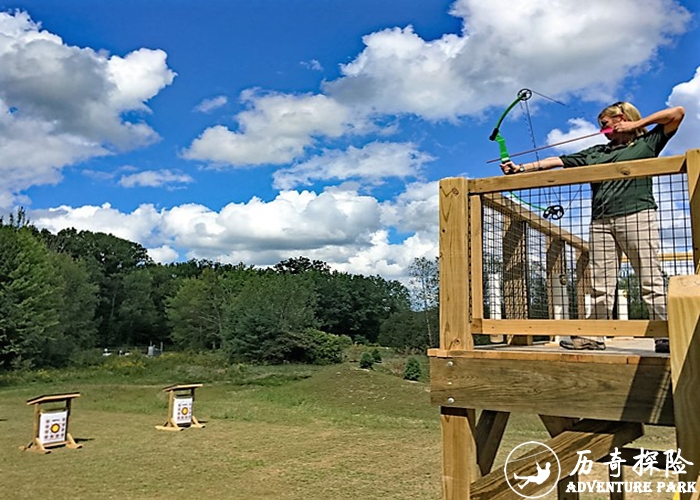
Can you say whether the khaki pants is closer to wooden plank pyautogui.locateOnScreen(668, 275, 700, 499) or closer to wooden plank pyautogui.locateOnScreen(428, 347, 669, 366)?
wooden plank pyautogui.locateOnScreen(428, 347, 669, 366)

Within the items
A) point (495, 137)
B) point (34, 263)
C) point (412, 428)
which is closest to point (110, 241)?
point (34, 263)

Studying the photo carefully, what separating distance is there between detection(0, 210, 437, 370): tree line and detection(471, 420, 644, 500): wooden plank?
2446cm

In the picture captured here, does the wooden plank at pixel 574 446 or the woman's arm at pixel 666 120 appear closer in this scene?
the wooden plank at pixel 574 446

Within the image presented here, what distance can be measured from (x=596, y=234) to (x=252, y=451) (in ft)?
24.4

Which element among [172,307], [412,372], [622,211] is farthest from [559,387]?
[172,307]

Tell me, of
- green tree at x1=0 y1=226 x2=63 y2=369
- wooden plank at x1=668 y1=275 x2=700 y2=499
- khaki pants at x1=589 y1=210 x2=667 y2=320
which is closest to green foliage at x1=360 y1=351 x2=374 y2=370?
green tree at x1=0 y1=226 x2=63 y2=369

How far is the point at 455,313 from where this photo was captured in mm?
2768

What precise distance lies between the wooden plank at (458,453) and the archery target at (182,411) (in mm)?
9537

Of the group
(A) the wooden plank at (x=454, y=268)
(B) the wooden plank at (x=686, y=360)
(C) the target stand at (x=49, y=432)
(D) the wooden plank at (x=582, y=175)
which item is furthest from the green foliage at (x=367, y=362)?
(B) the wooden plank at (x=686, y=360)

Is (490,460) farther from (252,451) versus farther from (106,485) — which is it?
(252,451)

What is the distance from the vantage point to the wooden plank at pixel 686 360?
4.97ft

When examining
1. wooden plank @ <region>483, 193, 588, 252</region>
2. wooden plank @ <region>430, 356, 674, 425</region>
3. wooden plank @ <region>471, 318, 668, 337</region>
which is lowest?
wooden plank @ <region>430, 356, 674, 425</region>

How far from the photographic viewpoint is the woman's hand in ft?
9.91

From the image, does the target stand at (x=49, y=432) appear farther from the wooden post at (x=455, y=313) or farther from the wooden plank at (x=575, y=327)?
the wooden plank at (x=575, y=327)
